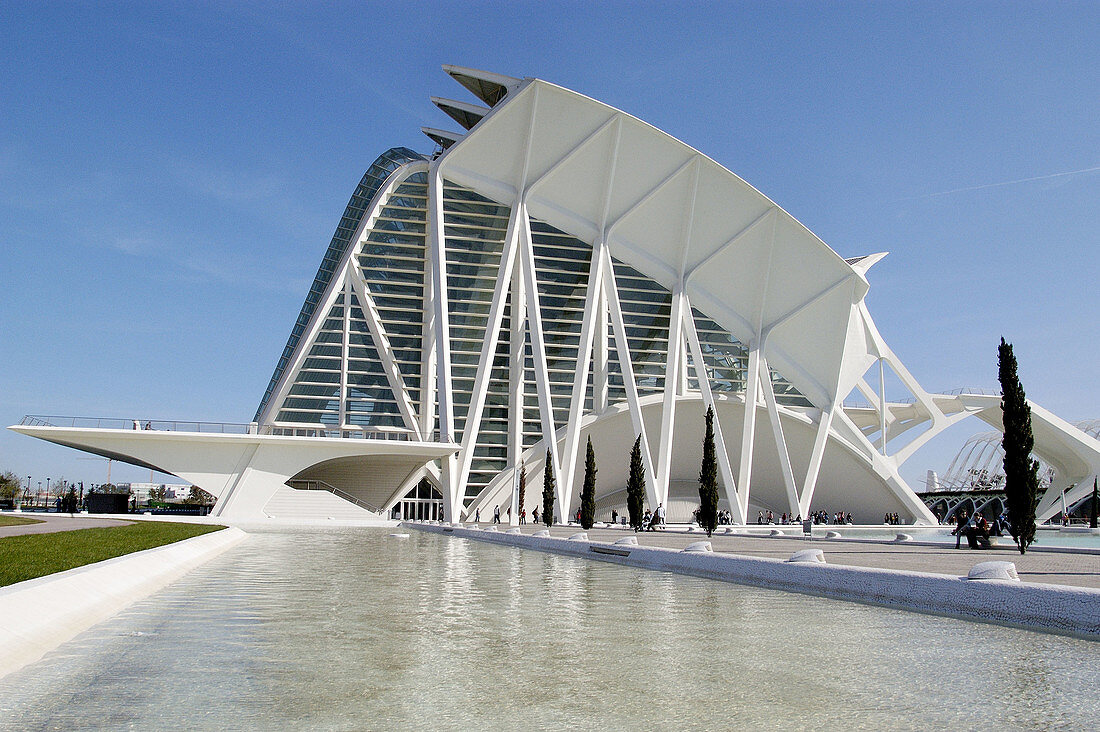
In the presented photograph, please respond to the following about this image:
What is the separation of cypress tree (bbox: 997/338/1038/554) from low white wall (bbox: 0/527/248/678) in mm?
14830

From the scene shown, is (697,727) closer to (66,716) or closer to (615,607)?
(66,716)

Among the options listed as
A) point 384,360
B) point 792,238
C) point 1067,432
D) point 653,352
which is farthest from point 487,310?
point 1067,432

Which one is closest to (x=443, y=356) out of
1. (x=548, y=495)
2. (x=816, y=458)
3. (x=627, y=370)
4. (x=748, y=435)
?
(x=548, y=495)

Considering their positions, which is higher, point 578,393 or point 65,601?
point 578,393

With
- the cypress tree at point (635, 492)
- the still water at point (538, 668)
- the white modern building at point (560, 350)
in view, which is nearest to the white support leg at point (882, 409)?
the white modern building at point (560, 350)

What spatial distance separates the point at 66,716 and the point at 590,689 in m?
2.37

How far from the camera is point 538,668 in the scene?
489cm

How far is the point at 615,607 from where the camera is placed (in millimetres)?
8242

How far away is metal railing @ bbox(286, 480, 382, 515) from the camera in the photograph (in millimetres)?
46156

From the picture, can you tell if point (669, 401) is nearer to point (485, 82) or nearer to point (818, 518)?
point (818, 518)

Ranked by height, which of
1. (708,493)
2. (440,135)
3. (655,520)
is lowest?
(655,520)

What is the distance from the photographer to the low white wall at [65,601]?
16.3ft

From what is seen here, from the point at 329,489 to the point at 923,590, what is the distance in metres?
41.6

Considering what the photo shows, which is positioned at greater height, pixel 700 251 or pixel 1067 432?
pixel 700 251
